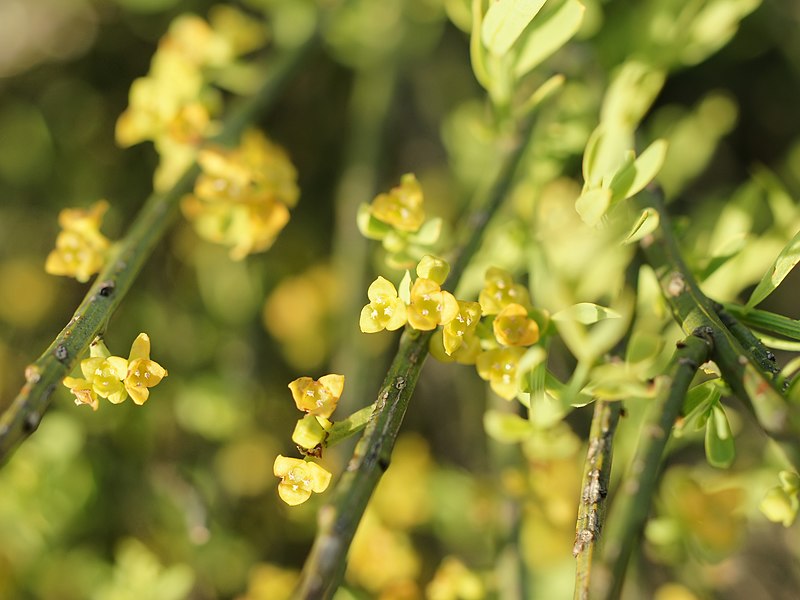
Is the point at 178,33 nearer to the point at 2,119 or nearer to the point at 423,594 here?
the point at 2,119

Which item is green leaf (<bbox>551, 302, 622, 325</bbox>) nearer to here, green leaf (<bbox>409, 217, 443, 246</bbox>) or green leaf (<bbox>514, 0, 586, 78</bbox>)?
green leaf (<bbox>409, 217, 443, 246</bbox>)

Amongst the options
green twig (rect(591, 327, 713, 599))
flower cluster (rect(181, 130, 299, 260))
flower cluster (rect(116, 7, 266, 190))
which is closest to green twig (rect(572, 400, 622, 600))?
green twig (rect(591, 327, 713, 599))

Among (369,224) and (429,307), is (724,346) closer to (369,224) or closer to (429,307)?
(429,307)

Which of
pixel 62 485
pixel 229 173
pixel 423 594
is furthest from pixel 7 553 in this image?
pixel 229 173

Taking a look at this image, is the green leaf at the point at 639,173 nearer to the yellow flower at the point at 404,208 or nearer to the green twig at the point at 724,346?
the green twig at the point at 724,346

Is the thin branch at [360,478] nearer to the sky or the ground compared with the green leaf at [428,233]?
nearer to the ground

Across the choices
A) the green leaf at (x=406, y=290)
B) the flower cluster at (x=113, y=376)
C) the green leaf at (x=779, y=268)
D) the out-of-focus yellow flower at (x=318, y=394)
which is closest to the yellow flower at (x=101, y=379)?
the flower cluster at (x=113, y=376)
